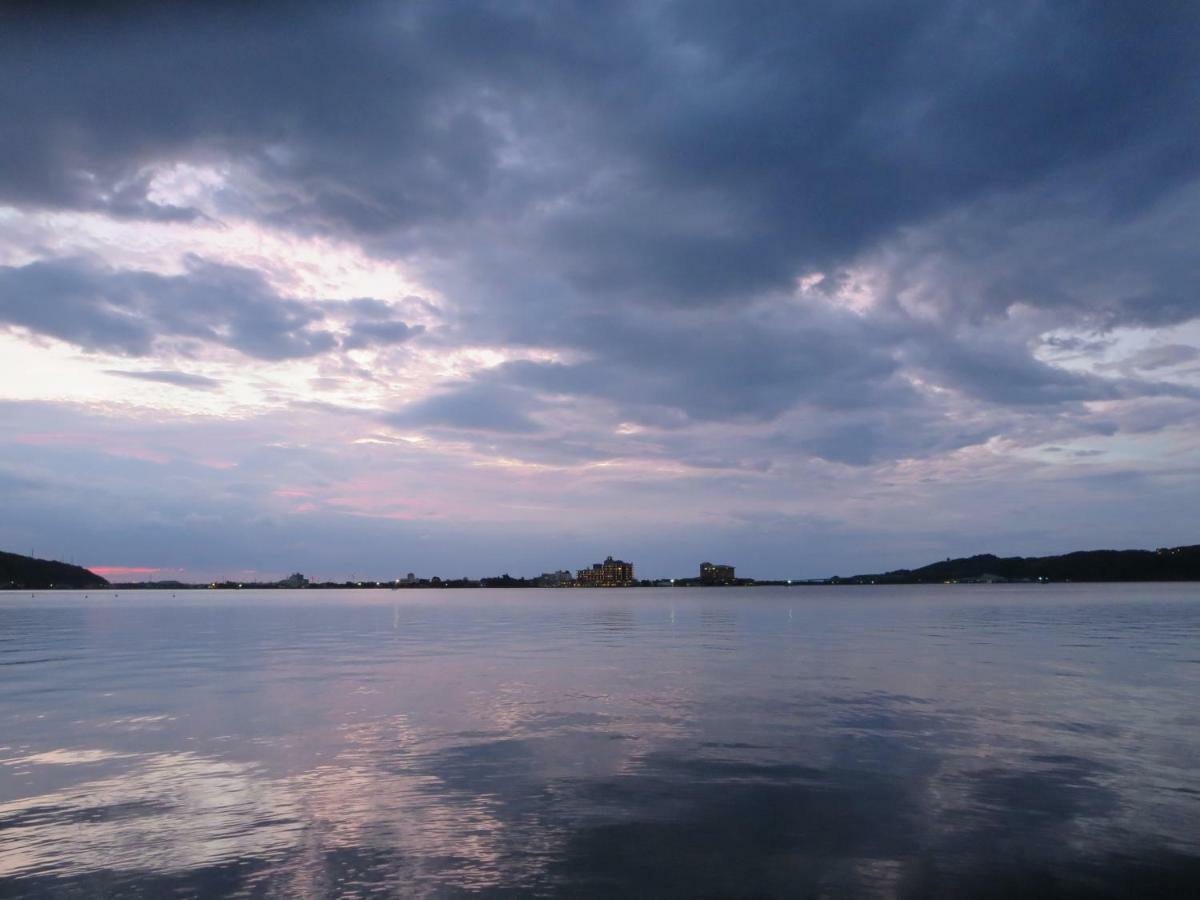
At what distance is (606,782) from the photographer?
18.0 meters

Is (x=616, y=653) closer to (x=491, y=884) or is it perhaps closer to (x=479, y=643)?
(x=479, y=643)

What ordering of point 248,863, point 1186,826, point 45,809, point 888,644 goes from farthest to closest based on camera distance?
point 888,644
point 45,809
point 1186,826
point 248,863

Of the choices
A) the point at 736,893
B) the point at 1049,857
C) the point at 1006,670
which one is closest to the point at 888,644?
the point at 1006,670

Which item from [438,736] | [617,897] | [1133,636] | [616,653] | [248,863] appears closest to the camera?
[617,897]

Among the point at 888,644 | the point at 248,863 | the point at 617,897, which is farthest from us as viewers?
the point at 888,644

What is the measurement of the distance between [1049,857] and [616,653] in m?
37.7

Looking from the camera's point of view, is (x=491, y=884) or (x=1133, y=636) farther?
(x=1133, y=636)

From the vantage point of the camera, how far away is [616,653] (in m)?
49.8

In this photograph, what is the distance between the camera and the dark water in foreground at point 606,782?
12.5 m

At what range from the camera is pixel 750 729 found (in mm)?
24172

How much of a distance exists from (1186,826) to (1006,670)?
1000 inches

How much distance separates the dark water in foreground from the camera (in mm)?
12500

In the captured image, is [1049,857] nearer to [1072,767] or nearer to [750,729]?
[1072,767]

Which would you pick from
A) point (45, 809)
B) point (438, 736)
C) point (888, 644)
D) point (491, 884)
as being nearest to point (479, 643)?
point (888, 644)
